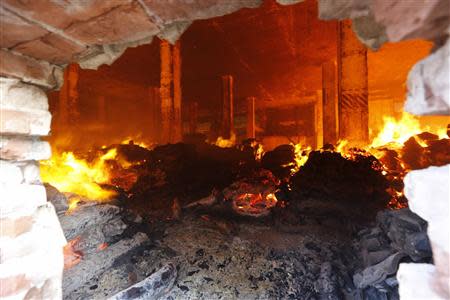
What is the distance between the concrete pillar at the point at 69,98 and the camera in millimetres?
9641

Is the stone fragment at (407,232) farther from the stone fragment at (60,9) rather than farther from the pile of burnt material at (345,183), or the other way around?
the stone fragment at (60,9)

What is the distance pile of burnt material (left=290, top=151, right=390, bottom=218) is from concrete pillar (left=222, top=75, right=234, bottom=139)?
753 centimetres

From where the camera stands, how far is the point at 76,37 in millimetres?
1711

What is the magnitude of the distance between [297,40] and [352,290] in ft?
25.9

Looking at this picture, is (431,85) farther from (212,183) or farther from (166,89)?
(166,89)

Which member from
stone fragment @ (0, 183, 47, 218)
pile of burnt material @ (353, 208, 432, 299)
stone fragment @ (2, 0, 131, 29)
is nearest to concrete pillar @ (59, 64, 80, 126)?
stone fragment @ (0, 183, 47, 218)

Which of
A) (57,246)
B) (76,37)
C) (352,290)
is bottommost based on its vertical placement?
(352,290)

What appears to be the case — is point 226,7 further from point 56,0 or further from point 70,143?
point 70,143

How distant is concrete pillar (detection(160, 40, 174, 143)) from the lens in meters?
9.29

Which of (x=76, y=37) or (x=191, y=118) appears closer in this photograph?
(x=76, y=37)

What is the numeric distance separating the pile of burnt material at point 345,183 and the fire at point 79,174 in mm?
4137

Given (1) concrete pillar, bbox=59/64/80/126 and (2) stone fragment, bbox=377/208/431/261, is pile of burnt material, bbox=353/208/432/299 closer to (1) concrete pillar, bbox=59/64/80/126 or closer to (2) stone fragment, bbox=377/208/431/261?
(2) stone fragment, bbox=377/208/431/261

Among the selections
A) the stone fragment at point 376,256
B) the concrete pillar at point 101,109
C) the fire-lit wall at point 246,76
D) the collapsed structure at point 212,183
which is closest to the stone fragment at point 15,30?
the collapsed structure at point 212,183

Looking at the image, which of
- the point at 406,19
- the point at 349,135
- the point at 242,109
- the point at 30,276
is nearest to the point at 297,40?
the point at 349,135
